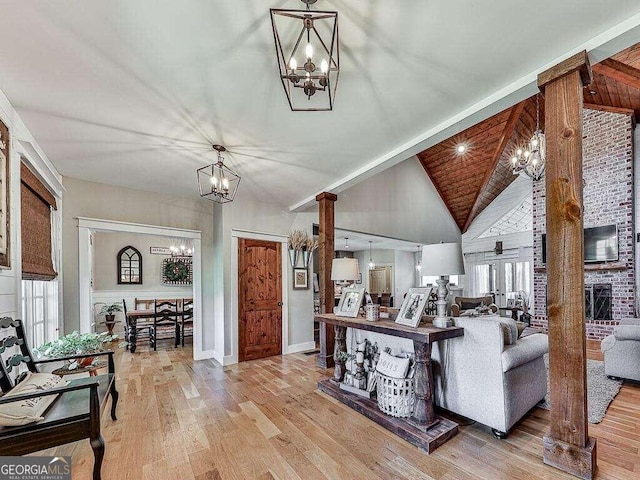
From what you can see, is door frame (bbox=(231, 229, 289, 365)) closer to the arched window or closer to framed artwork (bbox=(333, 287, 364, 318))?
framed artwork (bbox=(333, 287, 364, 318))

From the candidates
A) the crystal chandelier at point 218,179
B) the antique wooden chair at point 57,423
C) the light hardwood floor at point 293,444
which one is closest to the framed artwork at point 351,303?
the light hardwood floor at point 293,444

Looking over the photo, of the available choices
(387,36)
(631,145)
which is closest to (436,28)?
(387,36)

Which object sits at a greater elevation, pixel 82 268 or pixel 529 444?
pixel 82 268

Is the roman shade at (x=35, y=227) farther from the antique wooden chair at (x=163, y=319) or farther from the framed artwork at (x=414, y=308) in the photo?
the framed artwork at (x=414, y=308)

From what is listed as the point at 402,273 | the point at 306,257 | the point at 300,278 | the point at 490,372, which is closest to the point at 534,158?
the point at 490,372

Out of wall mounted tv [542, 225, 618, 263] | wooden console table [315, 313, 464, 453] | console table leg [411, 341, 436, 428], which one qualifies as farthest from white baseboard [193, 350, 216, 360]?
wall mounted tv [542, 225, 618, 263]

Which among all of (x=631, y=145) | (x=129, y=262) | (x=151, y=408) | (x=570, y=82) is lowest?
(x=151, y=408)

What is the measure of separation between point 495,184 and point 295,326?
6293mm

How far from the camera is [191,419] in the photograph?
9.13ft

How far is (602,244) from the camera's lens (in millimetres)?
5812

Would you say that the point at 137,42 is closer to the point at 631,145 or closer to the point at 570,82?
the point at 570,82

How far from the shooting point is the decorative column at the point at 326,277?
4.25 metres

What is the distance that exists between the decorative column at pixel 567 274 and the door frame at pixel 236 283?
3.84 m

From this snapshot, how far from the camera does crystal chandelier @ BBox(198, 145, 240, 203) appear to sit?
312 centimetres
